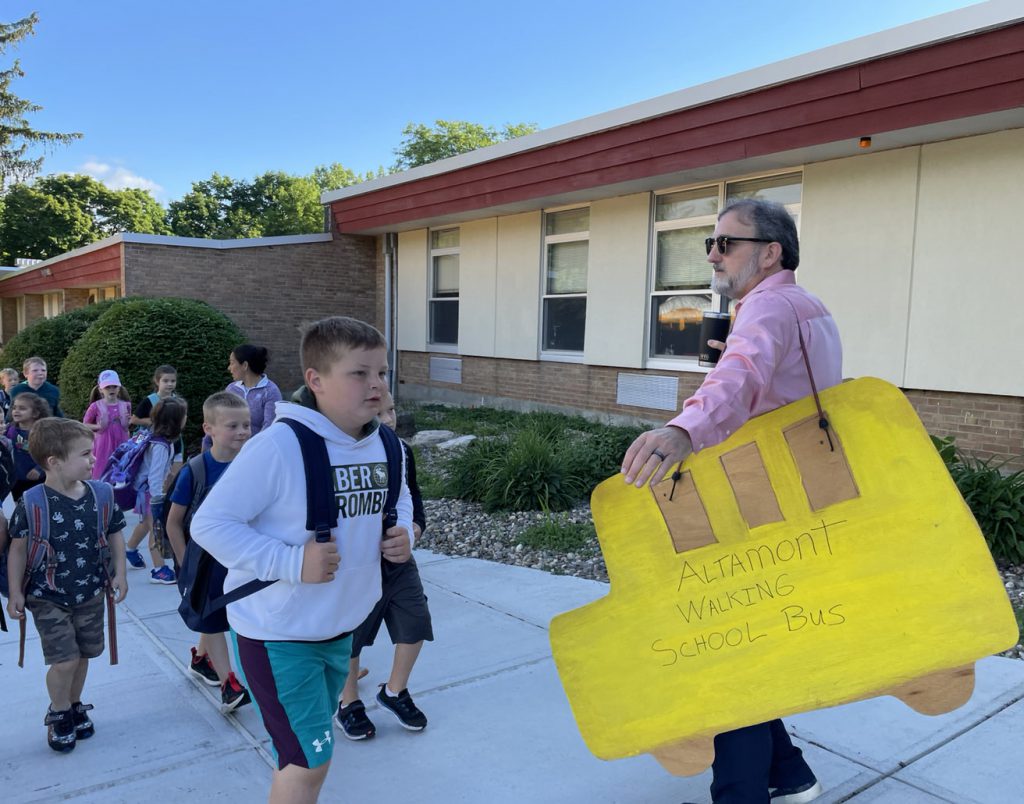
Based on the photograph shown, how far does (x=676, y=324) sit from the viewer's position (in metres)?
10.2

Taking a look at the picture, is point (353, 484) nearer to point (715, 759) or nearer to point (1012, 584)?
point (715, 759)

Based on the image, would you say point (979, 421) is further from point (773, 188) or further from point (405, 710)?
point (405, 710)

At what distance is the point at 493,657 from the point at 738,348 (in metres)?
2.45

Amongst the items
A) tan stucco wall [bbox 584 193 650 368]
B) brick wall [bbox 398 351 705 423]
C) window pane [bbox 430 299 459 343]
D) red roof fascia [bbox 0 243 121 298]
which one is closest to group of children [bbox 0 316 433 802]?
brick wall [bbox 398 351 705 423]

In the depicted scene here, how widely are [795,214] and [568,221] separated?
3.95 m

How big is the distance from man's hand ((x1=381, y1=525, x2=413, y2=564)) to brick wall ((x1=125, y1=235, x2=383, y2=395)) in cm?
1266

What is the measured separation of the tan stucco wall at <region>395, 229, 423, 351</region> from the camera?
48.9 feet

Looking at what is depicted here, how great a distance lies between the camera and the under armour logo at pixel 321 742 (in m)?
2.01

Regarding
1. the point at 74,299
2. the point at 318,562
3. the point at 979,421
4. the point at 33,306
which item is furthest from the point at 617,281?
the point at 33,306

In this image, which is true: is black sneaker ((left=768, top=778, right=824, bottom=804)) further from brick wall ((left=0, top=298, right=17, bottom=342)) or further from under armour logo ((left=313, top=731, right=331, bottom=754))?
brick wall ((left=0, top=298, right=17, bottom=342))

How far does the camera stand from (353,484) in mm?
2123

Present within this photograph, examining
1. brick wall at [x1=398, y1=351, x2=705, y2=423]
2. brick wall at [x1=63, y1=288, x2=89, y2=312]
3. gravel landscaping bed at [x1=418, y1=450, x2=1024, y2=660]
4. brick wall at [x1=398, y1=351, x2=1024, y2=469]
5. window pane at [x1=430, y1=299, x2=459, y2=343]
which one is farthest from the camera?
brick wall at [x1=63, y1=288, x2=89, y2=312]

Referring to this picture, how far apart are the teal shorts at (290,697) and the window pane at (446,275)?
12576 millimetres

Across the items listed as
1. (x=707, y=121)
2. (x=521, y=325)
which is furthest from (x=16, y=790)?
(x=521, y=325)
